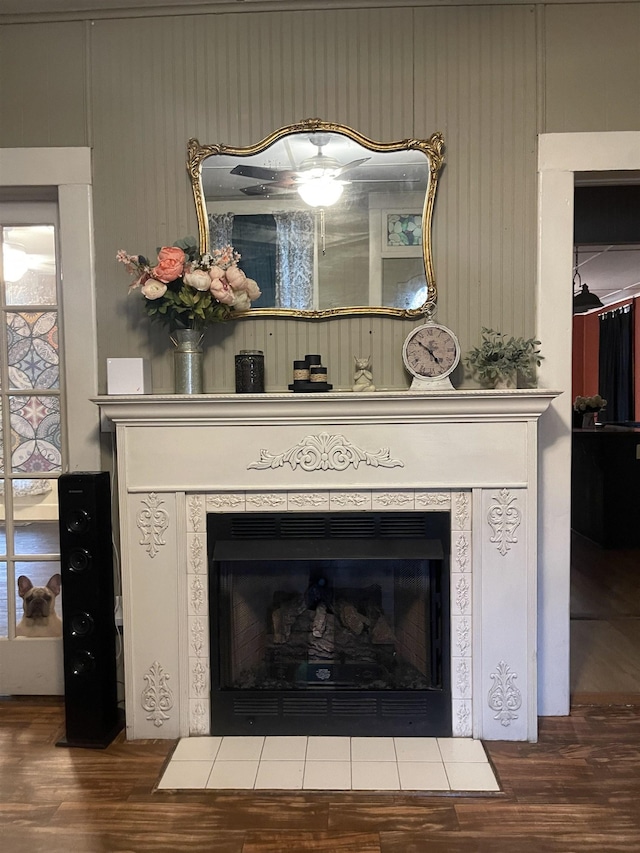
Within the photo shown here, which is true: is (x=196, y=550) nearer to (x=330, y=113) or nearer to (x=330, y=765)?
(x=330, y=765)

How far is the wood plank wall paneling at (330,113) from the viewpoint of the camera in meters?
2.41

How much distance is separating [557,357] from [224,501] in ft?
4.47

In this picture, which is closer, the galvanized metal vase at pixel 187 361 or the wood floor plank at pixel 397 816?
the wood floor plank at pixel 397 816

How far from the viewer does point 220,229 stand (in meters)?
2.47

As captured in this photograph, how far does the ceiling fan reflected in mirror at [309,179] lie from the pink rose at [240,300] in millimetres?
413

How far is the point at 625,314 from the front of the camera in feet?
29.2

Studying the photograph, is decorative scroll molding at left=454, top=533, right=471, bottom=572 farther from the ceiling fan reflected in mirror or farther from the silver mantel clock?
the ceiling fan reflected in mirror

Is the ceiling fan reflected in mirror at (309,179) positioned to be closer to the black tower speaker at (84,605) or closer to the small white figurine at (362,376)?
the small white figurine at (362,376)

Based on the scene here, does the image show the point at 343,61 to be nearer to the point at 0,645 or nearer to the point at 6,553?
the point at 6,553

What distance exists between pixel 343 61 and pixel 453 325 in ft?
3.52

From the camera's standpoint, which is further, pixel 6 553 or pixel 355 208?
pixel 6 553

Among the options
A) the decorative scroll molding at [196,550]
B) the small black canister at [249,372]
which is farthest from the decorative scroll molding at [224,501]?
the small black canister at [249,372]

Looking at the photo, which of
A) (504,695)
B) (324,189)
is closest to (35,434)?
(324,189)

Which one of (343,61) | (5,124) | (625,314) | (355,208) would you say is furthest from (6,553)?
(625,314)
